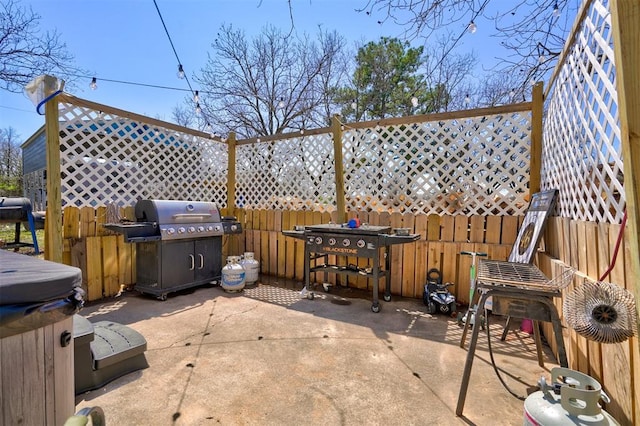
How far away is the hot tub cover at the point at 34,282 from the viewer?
0.94 metres

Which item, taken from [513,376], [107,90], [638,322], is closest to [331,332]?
[513,376]

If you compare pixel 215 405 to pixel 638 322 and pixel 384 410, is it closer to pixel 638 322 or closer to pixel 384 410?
pixel 384 410

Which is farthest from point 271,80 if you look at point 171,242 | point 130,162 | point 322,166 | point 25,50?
point 171,242

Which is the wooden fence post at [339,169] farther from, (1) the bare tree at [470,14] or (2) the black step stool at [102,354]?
(2) the black step stool at [102,354]

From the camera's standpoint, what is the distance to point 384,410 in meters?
1.71

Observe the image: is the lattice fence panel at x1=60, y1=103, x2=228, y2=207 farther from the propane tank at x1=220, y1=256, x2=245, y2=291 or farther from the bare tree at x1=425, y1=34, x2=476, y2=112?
the bare tree at x1=425, y1=34, x2=476, y2=112

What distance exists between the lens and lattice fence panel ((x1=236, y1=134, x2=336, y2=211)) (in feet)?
14.7

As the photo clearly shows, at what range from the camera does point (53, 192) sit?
10.4 ft

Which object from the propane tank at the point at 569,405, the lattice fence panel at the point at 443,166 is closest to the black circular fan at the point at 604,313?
the propane tank at the point at 569,405

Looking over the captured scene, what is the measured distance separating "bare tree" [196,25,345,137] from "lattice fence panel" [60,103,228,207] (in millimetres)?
5495

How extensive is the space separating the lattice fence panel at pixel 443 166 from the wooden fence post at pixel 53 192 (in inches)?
134

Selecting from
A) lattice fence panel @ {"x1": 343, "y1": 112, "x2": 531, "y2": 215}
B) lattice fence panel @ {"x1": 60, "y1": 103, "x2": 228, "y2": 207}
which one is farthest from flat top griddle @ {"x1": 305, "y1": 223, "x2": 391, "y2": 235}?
lattice fence panel @ {"x1": 60, "y1": 103, "x2": 228, "y2": 207}

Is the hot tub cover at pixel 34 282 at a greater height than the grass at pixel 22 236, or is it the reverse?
the hot tub cover at pixel 34 282

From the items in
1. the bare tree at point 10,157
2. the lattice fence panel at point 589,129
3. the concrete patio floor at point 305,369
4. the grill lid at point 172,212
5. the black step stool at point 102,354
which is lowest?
the concrete patio floor at point 305,369
